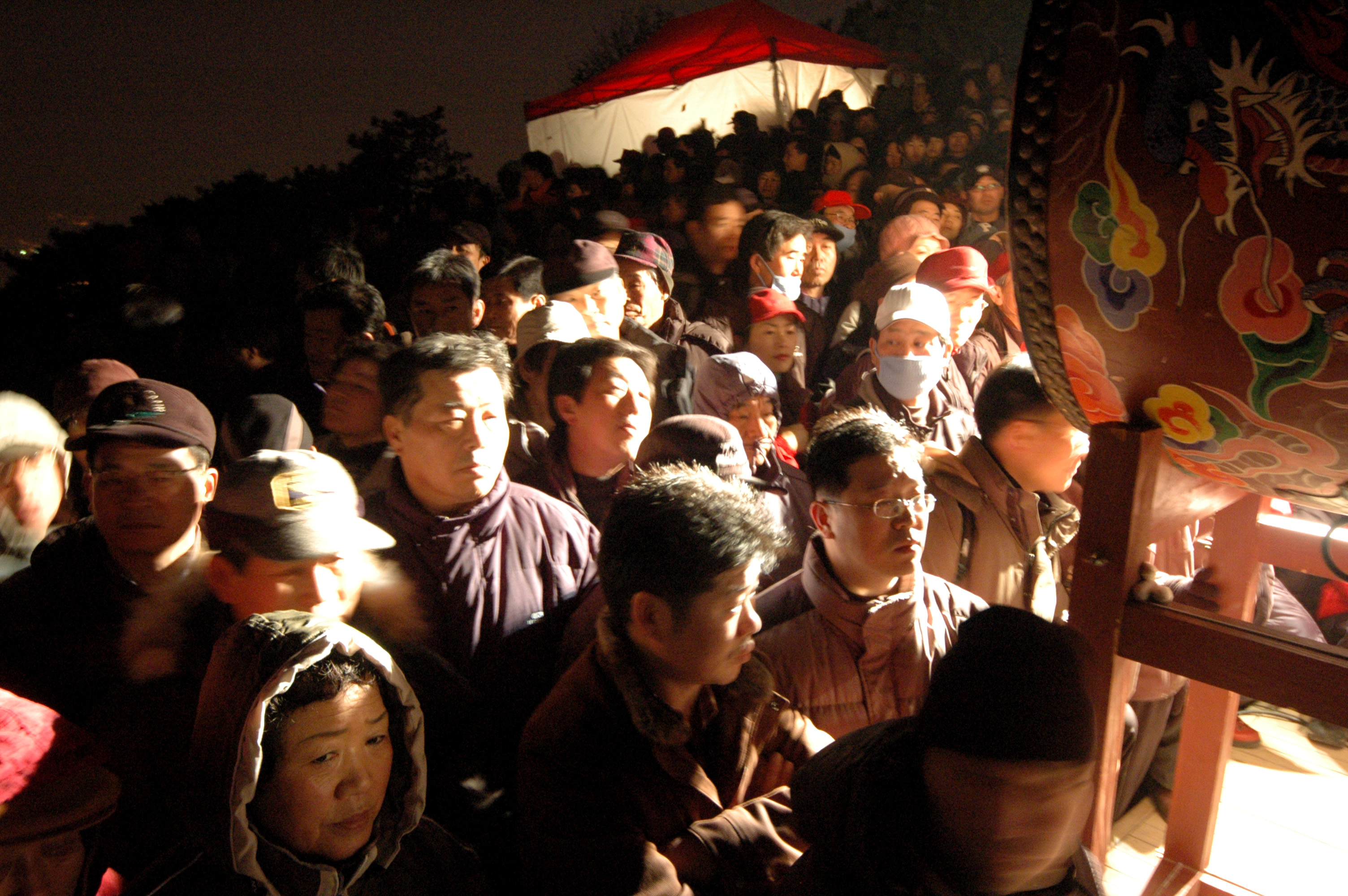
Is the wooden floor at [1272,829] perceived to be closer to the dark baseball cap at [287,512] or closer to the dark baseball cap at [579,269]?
the dark baseball cap at [287,512]

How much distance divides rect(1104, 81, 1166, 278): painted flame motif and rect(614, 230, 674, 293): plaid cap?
306 cm

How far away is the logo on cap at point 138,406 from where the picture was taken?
5.19ft

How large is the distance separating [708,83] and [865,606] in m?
8.03

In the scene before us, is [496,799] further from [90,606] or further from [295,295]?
[295,295]

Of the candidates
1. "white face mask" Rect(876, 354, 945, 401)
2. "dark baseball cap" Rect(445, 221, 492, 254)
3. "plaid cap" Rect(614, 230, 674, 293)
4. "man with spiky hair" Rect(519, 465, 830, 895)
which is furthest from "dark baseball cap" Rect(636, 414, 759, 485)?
"dark baseball cap" Rect(445, 221, 492, 254)

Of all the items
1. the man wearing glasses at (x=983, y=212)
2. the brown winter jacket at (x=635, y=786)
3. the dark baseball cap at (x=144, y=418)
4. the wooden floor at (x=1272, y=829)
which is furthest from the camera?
the man wearing glasses at (x=983, y=212)

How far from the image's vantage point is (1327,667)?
→ 0.87 metres

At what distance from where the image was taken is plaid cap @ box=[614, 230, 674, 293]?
12.4ft

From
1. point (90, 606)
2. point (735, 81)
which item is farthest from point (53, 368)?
point (735, 81)

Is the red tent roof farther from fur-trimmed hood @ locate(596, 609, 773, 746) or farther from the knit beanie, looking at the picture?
the knit beanie

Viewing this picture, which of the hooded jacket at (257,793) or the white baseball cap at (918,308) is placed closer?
the hooded jacket at (257,793)

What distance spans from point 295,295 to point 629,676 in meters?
3.95

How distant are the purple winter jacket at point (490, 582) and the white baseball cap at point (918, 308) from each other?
162cm

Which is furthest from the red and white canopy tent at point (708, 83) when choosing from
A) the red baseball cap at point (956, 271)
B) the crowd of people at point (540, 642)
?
the crowd of people at point (540, 642)
